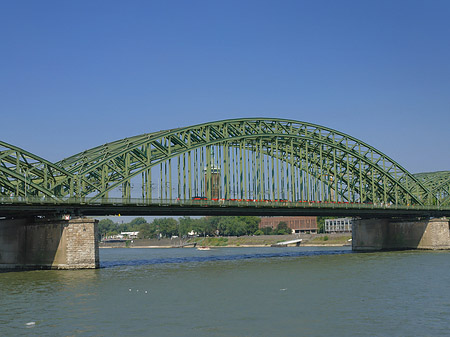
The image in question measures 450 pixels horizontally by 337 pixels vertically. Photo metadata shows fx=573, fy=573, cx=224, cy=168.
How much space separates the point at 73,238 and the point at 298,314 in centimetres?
4140

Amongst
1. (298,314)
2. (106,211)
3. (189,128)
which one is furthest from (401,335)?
(189,128)

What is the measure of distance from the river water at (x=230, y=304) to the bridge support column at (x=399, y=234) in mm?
50879

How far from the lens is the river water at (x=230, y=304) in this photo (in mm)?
31656

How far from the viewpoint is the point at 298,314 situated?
3562 centimetres

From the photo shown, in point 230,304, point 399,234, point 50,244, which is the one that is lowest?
point 230,304

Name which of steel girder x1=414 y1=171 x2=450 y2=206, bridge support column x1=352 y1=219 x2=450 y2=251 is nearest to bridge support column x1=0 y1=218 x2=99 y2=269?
bridge support column x1=352 y1=219 x2=450 y2=251

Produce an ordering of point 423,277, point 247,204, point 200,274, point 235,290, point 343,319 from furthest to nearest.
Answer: point 247,204 → point 200,274 → point 423,277 → point 235,290 → point 343,319

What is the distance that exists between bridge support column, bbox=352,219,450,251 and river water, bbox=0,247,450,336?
167 ft

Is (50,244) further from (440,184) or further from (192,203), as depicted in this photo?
(440,184)

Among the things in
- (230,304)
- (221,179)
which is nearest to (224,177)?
(221,179)

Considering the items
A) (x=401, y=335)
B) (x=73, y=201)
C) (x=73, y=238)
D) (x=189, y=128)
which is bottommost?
(x=401, y=335)

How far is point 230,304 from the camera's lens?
132 ft

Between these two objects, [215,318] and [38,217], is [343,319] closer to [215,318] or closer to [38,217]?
[215,318]

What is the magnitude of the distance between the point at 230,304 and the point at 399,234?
283ft
